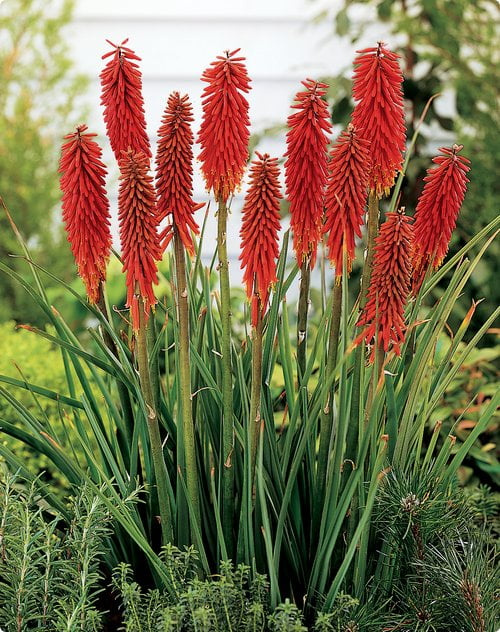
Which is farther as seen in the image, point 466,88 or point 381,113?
point 466,88

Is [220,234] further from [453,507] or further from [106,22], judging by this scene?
[106,22]

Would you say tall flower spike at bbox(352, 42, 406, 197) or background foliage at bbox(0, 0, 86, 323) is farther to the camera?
background foliage at bbox(0, 0, 86, 323)

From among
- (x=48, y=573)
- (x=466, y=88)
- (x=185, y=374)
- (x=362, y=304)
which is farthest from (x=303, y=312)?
(x=466, y=88)

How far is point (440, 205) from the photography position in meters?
1.14

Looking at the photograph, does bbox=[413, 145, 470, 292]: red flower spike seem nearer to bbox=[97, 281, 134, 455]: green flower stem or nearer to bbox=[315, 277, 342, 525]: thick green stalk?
bbox=[315, 277, 342, 525]: thick green stalk

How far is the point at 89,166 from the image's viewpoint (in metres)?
1.10

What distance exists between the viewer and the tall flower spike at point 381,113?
1.07 m

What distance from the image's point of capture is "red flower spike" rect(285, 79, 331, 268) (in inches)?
41.4

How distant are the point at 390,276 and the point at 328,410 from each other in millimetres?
229

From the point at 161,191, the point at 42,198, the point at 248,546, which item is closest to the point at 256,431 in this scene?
the point at 248,546

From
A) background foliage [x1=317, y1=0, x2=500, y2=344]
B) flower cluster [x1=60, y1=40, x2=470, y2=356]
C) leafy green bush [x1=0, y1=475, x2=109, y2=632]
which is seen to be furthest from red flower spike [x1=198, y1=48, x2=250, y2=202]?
background foliage [x1=317, y1=0, x2=500, y2=344]

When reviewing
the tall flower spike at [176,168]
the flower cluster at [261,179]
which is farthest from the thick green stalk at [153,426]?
the tall flower spike at [176,168]

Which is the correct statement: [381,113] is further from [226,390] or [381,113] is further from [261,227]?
[226,390]

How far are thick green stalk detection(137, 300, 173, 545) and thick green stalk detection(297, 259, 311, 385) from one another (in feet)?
0.75
